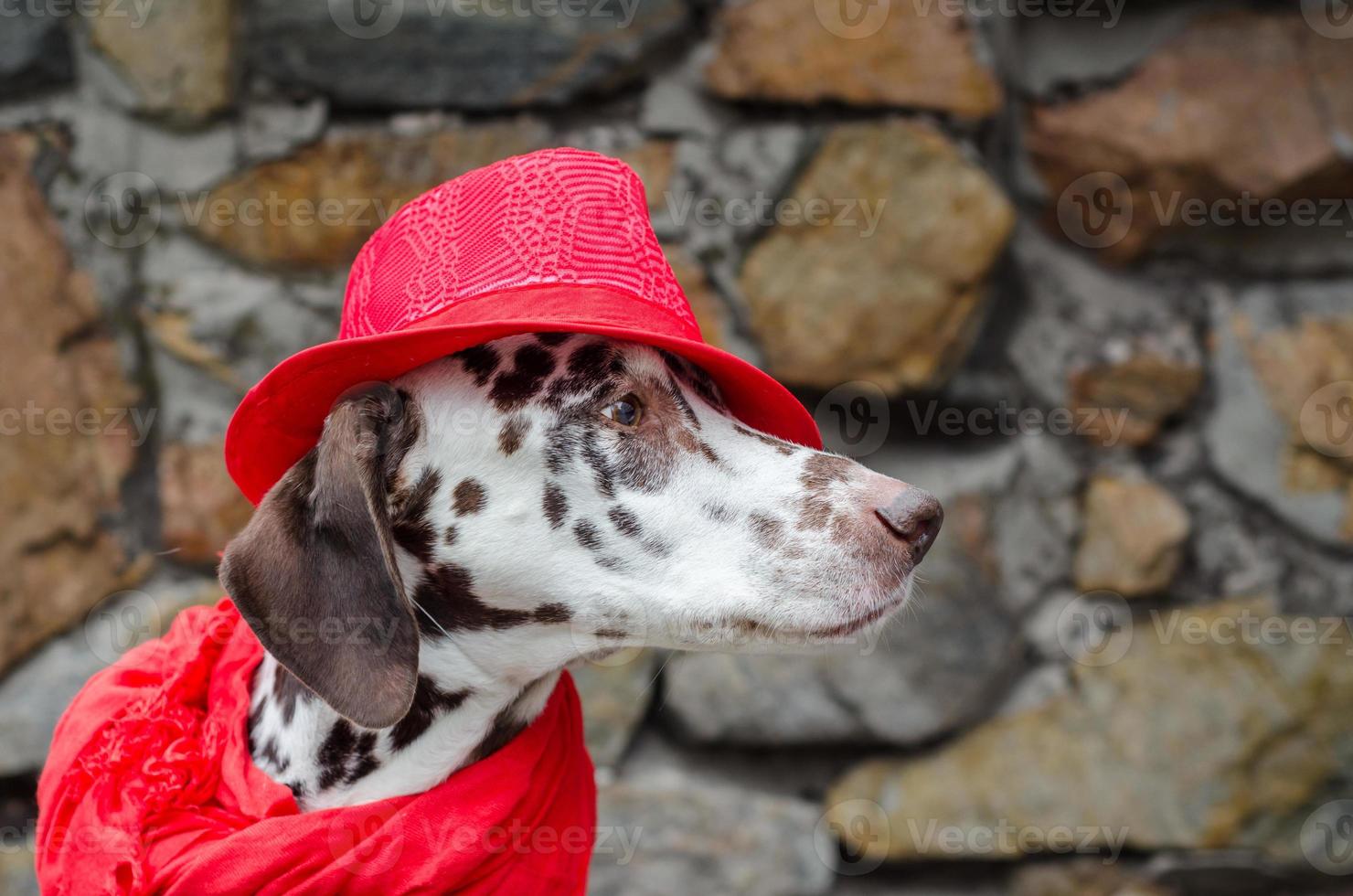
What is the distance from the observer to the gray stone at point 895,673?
288cm

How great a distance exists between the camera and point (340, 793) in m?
1.72

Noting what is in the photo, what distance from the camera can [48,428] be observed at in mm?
2578

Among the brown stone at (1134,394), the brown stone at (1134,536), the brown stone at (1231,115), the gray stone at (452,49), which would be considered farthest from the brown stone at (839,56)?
the brown stone at (1134,536)

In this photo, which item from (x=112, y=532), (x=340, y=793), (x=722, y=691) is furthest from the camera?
(x=722, y=691)

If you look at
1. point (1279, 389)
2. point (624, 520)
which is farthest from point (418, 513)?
point (1279, 389)

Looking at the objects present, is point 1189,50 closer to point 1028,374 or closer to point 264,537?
point 1028,374

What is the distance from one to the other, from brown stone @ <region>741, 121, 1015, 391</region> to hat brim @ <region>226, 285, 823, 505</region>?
2.99ft

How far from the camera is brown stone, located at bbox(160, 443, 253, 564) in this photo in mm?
2676

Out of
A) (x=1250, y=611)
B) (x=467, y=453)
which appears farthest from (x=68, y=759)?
(x=1250, y=611)

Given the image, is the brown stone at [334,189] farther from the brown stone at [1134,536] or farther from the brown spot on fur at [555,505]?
the brown stone at [1134,536]

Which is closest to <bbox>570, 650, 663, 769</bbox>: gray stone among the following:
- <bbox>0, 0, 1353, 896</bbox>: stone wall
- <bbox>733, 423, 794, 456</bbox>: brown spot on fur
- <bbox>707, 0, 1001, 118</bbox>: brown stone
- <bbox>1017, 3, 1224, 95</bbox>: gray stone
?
<bbox>0, 0, 1353, 896</bbox>: stone wall

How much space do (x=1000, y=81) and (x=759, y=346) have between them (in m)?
0.85

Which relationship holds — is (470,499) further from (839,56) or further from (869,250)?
(839,56)

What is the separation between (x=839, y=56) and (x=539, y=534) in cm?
156
